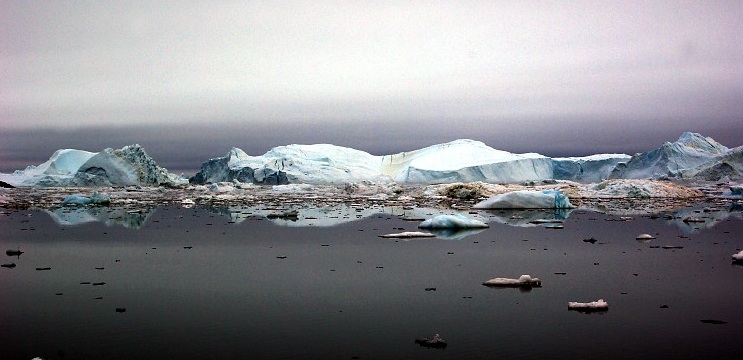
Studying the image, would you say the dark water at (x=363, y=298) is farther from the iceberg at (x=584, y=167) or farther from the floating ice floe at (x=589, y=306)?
the iceberg at (x=584, y=167)


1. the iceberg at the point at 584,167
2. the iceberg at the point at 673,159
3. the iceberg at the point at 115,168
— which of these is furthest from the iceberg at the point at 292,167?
the iceberg at the point at 673,159

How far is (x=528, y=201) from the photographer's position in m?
21.4

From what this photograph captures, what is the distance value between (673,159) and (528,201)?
38.4 metres

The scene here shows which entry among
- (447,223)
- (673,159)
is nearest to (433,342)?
(447,223)

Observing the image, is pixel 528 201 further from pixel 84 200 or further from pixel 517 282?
pixel 84 200

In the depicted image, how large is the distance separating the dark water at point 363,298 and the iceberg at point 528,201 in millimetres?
8785

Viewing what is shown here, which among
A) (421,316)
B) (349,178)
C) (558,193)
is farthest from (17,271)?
(349,178)

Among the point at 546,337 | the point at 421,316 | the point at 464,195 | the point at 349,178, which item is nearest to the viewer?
the point at 546,337

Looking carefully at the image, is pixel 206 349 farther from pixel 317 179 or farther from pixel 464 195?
pixel 317 179

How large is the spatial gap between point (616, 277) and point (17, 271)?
7601mm

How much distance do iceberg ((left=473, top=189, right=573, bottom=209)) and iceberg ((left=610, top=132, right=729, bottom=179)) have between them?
113 ft

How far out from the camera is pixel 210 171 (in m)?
64.6

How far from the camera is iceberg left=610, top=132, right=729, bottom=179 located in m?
53.9

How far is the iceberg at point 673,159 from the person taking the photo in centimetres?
5394
